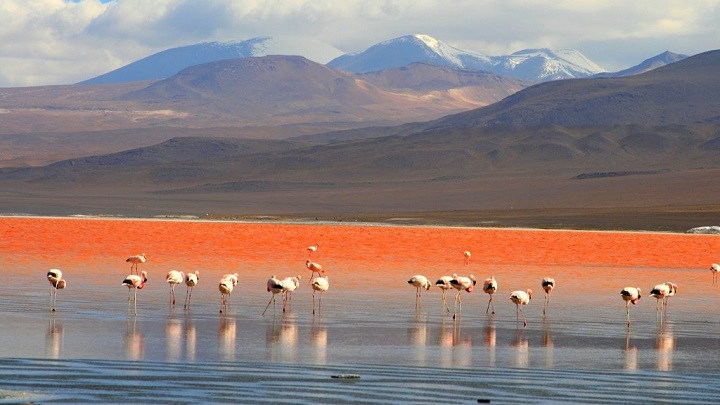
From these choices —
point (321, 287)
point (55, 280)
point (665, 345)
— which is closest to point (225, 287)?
point (321, 287)

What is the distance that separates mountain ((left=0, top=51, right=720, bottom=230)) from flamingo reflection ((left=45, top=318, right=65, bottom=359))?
38.2 m

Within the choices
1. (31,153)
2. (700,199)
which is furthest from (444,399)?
(31,153)

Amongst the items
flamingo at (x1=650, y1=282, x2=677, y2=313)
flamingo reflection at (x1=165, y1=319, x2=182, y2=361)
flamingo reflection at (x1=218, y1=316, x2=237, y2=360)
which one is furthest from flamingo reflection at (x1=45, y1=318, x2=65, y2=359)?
flamingo at (x1=650, y1=282, x2=677, y2=313)

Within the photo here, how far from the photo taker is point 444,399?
10.3 m

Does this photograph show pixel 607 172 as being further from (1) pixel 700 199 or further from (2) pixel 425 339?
(2) pixel 425 339

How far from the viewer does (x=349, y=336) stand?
15.0 metres

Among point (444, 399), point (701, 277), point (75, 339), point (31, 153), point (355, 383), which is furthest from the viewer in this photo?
point (31, 153)

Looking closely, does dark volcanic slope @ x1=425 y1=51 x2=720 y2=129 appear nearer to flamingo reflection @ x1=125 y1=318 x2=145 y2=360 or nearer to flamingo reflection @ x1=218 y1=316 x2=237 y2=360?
flamingo reflection @ x1=218 y1=316 x2=237 y2=360

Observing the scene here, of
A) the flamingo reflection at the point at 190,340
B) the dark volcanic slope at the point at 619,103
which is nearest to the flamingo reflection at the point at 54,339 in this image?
the flamingo reflection at the point at 190,340

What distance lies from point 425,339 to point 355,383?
4.06 metres

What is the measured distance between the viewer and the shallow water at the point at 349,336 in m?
10.8

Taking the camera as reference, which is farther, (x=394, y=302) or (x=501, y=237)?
(x=501, y=237)

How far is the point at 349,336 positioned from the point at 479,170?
94994 millimetres

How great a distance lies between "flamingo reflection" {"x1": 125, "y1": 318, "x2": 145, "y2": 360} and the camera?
12.6 metres
